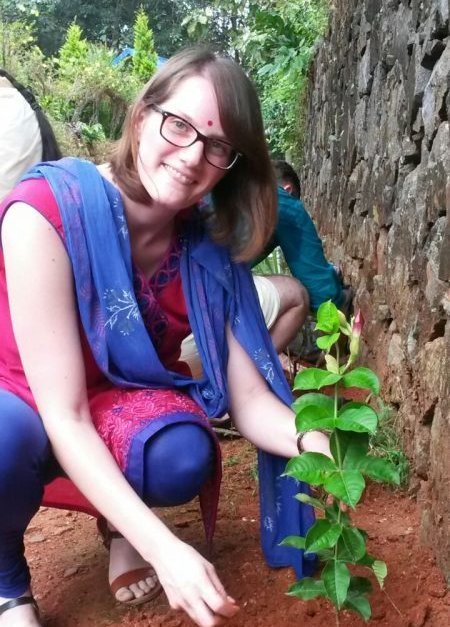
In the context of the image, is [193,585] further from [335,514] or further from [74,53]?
[74,53]

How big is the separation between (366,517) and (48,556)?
2.91 feet

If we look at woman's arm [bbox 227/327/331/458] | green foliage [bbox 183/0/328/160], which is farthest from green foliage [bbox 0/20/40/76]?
woman's arm [bbox 227/327/331/458]

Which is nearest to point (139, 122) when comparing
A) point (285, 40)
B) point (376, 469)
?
point (376, 469)

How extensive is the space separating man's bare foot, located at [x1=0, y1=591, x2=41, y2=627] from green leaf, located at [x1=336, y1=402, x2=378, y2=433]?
0.85 meters

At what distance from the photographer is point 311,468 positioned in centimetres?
131

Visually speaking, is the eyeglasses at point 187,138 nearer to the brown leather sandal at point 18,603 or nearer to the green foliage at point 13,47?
the brown leather sandal at point 18,603

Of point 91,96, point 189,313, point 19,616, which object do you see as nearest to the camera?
point 19,616

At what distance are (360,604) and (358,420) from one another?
399 mm

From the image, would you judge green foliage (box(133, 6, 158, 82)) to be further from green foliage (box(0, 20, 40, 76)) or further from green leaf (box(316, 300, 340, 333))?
green leaf (box(316, 300, 340, 333))

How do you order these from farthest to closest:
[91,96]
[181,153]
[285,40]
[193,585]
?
[91,96] → [285,40] → [181,153] → [193,585]

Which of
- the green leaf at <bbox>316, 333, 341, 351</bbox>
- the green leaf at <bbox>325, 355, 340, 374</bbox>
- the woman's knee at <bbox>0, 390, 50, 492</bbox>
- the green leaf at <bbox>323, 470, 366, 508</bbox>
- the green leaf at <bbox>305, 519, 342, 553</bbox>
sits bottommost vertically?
the green leaf at <bbox>305, 519, 342, 553</bbox>

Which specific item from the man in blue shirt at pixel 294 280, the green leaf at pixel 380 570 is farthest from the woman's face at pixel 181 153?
the man in blue shirt at pixel 294 280

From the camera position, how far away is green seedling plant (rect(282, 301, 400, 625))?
4.14ft

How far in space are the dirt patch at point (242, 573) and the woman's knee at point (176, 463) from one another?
295 millimetres
